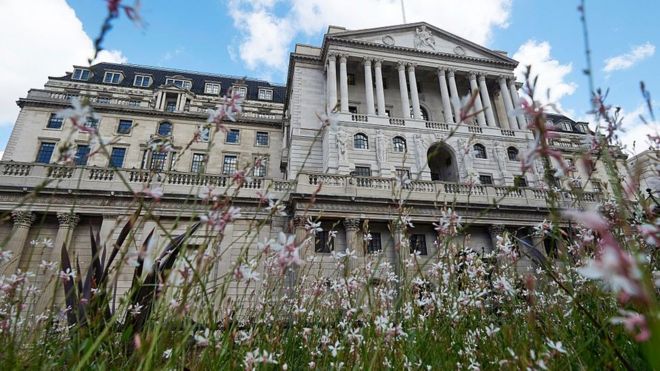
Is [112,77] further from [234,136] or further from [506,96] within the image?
[506,96]

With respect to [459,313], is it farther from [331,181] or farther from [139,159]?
[139,159]

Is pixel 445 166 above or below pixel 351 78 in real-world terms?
below

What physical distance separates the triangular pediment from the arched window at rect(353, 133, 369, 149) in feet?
33.0

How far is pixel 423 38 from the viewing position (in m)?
29.7

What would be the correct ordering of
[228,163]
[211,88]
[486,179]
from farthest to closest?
[211,88] → [228,163] → [486,179]

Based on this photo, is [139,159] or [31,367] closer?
[31,367]

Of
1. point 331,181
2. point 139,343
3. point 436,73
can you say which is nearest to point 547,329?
point 139,343

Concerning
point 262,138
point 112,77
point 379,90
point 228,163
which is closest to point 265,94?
point 262,138

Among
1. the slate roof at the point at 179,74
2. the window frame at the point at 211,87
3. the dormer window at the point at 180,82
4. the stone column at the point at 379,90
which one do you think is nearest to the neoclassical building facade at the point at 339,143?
the stone column at the point at 379,90

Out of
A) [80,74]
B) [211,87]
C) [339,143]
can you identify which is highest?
[211,87]

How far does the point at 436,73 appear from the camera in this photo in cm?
2980

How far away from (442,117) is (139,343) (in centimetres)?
3086

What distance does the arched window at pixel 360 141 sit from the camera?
2311cm

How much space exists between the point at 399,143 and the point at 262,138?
14957 millimetres
